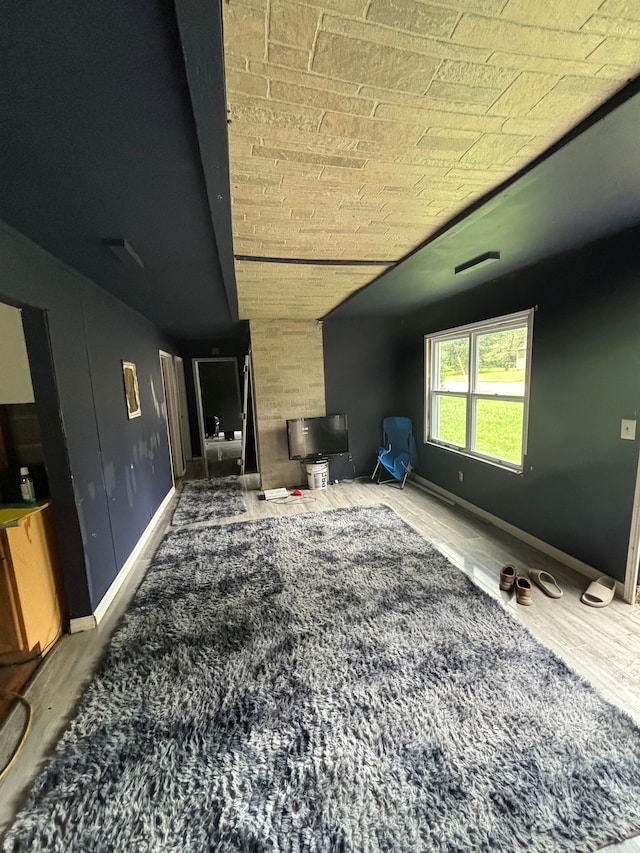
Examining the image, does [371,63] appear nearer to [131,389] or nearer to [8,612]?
[8,612]

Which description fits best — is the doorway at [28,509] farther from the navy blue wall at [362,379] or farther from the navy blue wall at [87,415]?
the navy blue wall at [362,379]

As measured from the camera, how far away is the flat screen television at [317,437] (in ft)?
15.0

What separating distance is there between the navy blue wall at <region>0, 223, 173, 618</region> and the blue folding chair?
9.89ft

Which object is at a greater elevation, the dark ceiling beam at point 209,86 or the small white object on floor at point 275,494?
the dark ceiling beam at point 209,86

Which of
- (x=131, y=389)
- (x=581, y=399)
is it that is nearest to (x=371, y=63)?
(x=581, y=399)

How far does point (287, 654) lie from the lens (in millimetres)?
1836

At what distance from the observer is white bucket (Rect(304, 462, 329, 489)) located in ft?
15.1

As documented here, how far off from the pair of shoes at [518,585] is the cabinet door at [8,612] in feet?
9.64

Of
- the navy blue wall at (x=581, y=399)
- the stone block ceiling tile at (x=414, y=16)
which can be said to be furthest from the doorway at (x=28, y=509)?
the navy blue wall at (x=581, y=399)

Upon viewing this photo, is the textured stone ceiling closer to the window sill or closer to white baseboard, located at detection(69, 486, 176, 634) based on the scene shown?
the window sill

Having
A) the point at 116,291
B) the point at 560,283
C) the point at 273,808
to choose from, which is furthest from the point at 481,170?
the point at 116,291

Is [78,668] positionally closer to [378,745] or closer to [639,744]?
[378,745]

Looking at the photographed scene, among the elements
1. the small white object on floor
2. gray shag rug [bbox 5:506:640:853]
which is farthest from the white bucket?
gray shag rug [bbox 5:506:640:853]

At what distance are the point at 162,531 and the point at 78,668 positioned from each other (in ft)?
5.69
